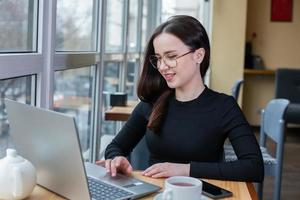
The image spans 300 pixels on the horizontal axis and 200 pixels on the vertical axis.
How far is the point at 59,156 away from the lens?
97cm

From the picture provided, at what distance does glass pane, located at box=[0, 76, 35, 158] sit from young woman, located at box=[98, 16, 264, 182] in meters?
0.34

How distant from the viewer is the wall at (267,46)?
6258 millimetres

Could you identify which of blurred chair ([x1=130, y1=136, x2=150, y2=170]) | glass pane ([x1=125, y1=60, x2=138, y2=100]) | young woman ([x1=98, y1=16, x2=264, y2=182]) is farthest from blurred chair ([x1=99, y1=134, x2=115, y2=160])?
young woman ([x1=98, y1=16, x2=264, y2=182])

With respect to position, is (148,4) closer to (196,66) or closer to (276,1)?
(276,1)

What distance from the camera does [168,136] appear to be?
5.11ft

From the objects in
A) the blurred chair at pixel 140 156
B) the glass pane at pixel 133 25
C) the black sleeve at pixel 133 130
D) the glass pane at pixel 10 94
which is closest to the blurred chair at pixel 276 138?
the blurred chair at pixel 140 156

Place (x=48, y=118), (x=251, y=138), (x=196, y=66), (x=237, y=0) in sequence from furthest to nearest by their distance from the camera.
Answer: (x=237, y=0) < (x=196, y=66) < (x=251, y=138) < (x=48, y=118)

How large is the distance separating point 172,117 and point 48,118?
71cm

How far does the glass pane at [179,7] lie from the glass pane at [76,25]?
3039mm

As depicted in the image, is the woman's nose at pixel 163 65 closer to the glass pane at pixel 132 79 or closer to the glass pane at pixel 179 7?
the glass pane at pixel 132 79

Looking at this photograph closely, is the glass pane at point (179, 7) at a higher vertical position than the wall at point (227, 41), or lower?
higher

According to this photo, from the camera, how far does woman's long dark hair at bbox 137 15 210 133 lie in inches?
59.5

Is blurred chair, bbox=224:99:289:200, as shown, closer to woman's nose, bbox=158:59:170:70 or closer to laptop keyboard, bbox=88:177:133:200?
woman's nose, bbox=158:59:170:70

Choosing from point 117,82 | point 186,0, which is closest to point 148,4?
point 186,0
